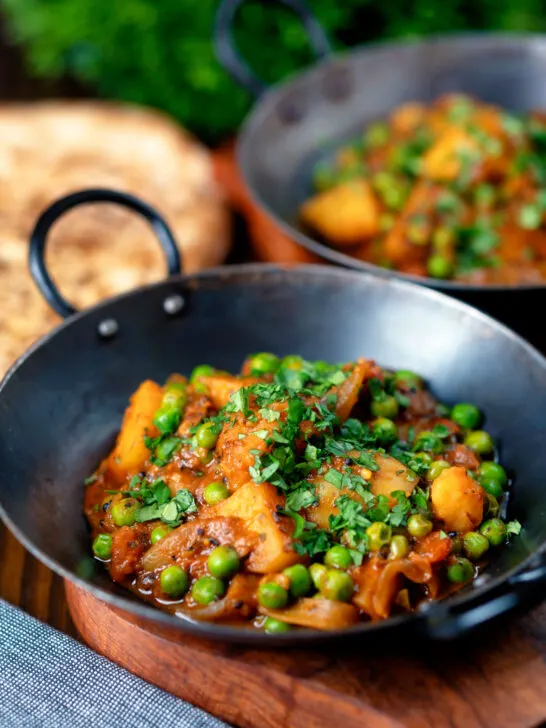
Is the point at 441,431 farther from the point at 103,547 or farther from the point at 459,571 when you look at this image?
the point at 103,547

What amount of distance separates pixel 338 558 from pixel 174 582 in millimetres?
466

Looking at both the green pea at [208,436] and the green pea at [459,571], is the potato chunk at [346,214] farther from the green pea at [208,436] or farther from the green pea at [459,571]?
the green pea at [459,571]

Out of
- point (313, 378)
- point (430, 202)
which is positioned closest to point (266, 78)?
point (430, 202)

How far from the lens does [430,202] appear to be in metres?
4.12

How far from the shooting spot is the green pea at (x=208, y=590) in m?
2.41

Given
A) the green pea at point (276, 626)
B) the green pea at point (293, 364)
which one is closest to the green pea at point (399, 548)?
the green pea at point (276, 626)

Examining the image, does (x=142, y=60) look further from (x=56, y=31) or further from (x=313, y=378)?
(x=313, y=378)

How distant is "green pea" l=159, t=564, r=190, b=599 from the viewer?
2461 millimetres

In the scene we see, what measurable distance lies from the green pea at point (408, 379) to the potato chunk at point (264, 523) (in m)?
0.81

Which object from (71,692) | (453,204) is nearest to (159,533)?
(71,692)

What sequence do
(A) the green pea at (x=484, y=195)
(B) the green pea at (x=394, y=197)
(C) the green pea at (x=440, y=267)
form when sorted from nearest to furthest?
(C) the green pea at (x=440, y=267), (A) the green pea at (x=484, y=195), (B) the green pea at (x=394, y=197)

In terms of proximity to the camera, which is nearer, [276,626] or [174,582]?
[276,626]

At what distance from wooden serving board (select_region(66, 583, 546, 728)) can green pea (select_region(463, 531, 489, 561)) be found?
0.69 ft

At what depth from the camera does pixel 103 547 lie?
2637 millimetres
